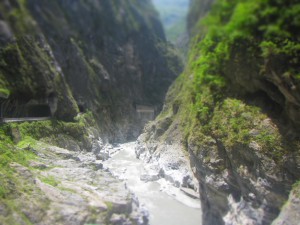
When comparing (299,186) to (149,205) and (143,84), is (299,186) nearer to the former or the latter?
(149,205)

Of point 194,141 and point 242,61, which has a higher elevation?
point 242,61

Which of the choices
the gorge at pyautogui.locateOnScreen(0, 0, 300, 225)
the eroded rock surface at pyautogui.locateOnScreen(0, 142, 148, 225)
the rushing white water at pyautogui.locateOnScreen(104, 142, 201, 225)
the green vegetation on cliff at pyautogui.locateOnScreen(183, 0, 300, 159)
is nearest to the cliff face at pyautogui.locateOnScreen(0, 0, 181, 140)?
the gorge at pyautogui.locateOnScreen(0, 0, 300, 225)

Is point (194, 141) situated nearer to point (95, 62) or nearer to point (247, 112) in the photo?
point (247, 112)

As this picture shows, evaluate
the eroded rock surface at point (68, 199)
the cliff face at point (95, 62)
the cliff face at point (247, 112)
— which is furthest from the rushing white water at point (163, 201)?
the cliff face at point (95, 62)

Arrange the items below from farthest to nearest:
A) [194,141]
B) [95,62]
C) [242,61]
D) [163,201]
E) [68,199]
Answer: [95,62] < [163,201] < [194,141] < [68,199] < [242,61]

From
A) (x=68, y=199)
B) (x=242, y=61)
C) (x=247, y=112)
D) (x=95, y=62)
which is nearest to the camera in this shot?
(x=242, y=61)

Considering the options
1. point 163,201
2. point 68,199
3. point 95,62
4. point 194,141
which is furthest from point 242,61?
point 95,62

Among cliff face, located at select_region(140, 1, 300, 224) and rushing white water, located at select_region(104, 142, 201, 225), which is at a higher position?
cliff face, located at select_region(140, 1, 300, 224)

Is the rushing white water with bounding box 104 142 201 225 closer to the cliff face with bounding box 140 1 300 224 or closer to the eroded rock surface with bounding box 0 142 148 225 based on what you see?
the cliff face with bounding box 140 1 300 224
